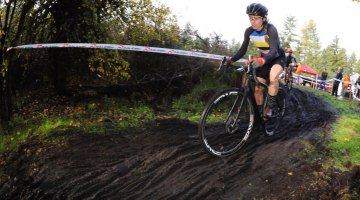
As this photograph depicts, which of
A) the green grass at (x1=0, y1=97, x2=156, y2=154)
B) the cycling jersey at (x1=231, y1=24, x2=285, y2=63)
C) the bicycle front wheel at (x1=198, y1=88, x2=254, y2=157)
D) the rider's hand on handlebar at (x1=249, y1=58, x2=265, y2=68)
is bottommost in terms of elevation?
the green grass at (x1=0, y1=97, x2=156, y2=154)

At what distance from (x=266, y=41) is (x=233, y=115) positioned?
1.43m

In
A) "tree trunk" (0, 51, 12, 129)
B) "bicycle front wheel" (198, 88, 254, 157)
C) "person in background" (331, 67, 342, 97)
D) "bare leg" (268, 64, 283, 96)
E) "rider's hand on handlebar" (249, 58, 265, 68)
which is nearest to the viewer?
"bicycle front wheel" (198, 88, 254, 157)

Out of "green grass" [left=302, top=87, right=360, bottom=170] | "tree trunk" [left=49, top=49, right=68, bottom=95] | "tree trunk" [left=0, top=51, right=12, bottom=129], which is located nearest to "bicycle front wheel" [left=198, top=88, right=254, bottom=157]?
"green grass" [left=302, top=87, right=360, bottom=170]

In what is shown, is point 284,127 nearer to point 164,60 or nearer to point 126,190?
point 126,190

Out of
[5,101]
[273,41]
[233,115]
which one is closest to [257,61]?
[273,41]

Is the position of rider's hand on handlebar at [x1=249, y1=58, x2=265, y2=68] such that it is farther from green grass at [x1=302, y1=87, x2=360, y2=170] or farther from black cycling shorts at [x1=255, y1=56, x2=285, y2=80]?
green grass at [x1=302, y1=87, x2=360, y2=170]

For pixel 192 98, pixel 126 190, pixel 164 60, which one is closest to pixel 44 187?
pixel 126 190

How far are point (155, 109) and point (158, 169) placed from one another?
5.07 m

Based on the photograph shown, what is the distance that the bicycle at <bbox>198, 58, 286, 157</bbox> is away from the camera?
5.02 m

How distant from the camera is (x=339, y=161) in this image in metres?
5.43

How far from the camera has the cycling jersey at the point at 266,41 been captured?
17.5ft

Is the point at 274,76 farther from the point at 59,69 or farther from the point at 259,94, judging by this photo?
the point at 59,69

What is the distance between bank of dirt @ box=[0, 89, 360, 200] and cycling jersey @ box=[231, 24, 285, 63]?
1613 millimetres

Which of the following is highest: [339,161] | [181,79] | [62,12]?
[62,12]
